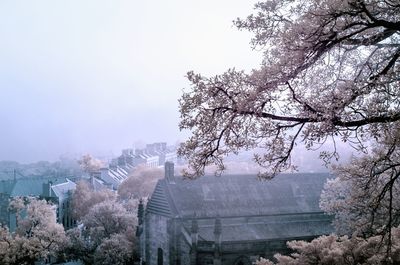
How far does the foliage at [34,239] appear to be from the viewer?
1299 inches

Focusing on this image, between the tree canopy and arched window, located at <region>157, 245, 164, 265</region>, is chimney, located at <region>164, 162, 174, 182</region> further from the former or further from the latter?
the tree canopy

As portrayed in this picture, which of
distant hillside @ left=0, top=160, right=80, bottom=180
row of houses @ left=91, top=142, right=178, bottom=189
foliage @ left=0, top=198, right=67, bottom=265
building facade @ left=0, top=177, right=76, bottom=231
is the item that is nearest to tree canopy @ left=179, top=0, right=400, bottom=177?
foliage @ left=0, top=198, right=67, bottom=265

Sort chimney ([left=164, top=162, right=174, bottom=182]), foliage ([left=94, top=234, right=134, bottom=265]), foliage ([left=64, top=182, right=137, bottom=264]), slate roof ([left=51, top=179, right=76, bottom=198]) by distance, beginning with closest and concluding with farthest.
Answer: chimney ([left=164, top=162, right=174, bottom=182])
foliage ([left=94, top=234, right=134, bottom=265])
foliage ([left=64, top=182, right=137, bottom=264])
slate roof ([left=51, top=179, right=76, bottom=198])

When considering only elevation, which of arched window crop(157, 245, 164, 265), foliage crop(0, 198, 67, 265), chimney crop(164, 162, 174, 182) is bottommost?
arched window crop(157, 245, 164, 265)

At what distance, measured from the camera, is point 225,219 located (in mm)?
33500

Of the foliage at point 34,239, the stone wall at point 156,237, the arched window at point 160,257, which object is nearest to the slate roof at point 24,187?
the foliage at point 34,239


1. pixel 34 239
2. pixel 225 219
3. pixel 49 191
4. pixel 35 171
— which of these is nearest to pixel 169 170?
pixel 225 219

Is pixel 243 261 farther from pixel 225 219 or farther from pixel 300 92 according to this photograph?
pixel 300 92

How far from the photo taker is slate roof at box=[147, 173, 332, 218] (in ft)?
109

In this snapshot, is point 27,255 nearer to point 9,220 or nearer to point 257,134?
point 9,220

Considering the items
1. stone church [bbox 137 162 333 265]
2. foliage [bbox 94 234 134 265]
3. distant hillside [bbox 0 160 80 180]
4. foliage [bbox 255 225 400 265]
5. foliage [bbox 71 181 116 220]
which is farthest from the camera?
distant hillside [bbox 0 160 80 180]

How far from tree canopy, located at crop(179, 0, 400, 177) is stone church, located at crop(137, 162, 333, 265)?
65.7 feet

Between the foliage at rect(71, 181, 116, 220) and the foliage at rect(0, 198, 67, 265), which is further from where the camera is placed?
the foliage at rect(71, 181, 116, 220)

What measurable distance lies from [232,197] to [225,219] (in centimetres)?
209
